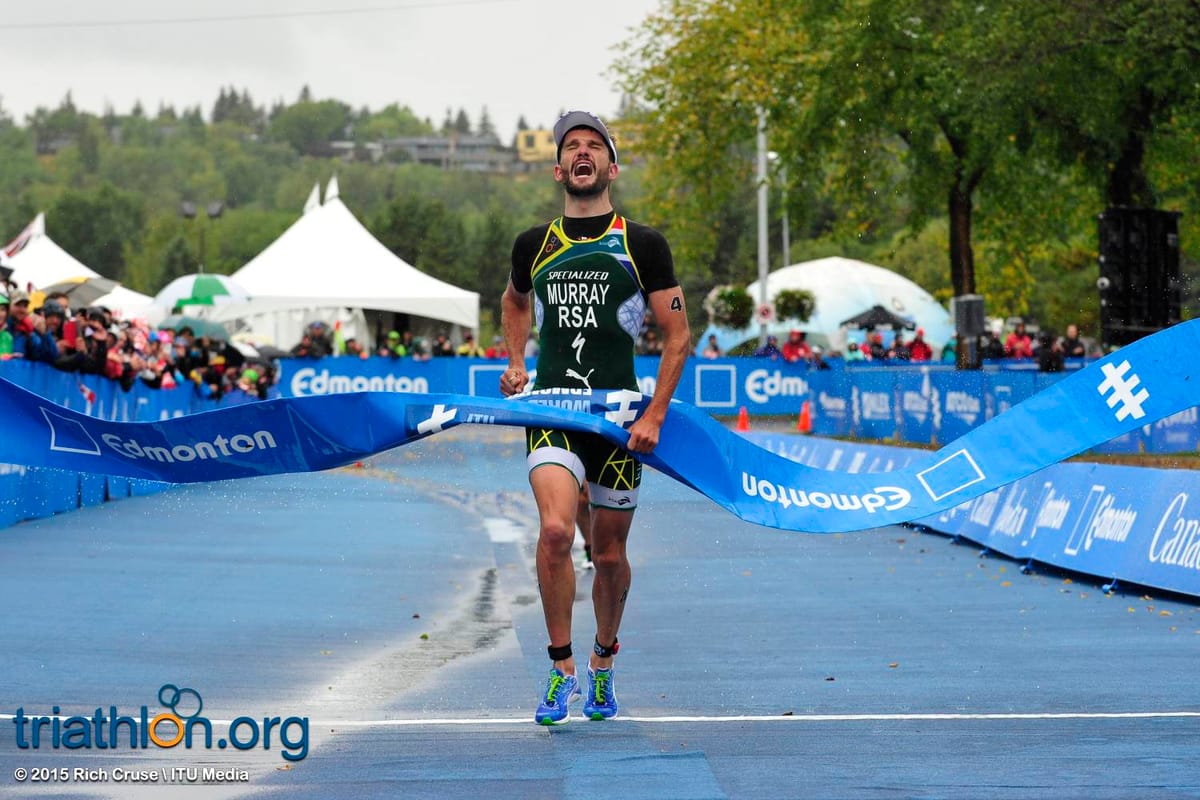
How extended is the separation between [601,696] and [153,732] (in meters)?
1.74

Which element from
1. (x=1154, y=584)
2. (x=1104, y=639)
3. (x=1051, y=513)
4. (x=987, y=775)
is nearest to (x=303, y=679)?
(x=987, y=775)

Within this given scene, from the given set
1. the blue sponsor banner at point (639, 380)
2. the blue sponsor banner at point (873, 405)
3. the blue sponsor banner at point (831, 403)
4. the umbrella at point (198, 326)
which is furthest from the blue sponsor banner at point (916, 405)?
the blue sponsor banner at point (639, 380)

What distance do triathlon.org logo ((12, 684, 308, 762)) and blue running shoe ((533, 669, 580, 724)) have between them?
91 cm

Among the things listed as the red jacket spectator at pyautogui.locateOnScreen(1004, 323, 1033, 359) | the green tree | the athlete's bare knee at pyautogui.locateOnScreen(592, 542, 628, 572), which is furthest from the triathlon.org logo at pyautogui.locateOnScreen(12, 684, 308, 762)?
the green tree

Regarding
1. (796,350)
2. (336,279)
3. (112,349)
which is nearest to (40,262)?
(336,279)

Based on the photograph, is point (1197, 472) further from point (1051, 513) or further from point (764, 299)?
point (764, 299)

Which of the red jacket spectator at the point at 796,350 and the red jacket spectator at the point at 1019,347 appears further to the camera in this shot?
the red jacket spectator at the point at 796,350

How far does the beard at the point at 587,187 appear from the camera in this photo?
7.48 meters

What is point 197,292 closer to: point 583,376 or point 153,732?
point 583,376

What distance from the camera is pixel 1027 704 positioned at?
26.7 ft

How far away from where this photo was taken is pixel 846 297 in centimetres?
7981

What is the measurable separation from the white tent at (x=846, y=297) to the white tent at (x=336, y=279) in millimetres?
24844

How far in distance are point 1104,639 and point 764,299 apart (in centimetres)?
4628

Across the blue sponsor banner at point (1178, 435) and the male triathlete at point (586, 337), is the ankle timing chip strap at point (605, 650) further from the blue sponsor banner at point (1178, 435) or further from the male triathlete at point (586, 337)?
the blue sponsor banner at point (1178, 435)
